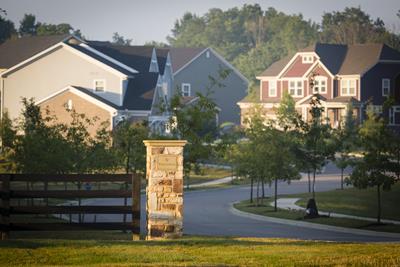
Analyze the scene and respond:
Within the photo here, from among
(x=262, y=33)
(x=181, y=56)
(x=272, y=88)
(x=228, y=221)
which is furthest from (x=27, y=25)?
(x=228, y=221)

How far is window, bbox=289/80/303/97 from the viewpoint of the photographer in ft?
287

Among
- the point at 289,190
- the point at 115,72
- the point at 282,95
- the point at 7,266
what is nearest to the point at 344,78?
the point at 282,95

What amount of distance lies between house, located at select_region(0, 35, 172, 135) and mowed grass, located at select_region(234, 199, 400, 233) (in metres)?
24.2

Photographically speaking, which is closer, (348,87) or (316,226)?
(316,226)

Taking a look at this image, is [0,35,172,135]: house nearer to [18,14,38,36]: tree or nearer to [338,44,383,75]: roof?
[338,44,383,75]: roof

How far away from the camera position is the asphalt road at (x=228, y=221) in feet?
95.9

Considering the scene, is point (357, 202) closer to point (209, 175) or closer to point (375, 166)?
point (375, 166)

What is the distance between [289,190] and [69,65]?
80.5ft

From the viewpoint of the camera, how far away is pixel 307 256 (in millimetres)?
16156

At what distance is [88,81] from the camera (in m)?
69.4

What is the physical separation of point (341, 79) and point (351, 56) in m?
3.55

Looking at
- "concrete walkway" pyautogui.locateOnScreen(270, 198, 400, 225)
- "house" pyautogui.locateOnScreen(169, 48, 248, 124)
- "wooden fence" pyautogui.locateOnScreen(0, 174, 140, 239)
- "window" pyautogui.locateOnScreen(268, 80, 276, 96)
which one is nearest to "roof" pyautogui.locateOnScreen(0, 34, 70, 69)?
"house" pyautogui.locateOnScreen(169, 48, 248, 124)

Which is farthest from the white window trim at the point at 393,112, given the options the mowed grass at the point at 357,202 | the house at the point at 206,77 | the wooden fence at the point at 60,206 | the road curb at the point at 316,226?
the wooden fence at the point at 60,206

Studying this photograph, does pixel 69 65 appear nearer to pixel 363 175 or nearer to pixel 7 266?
pixel 363 175
